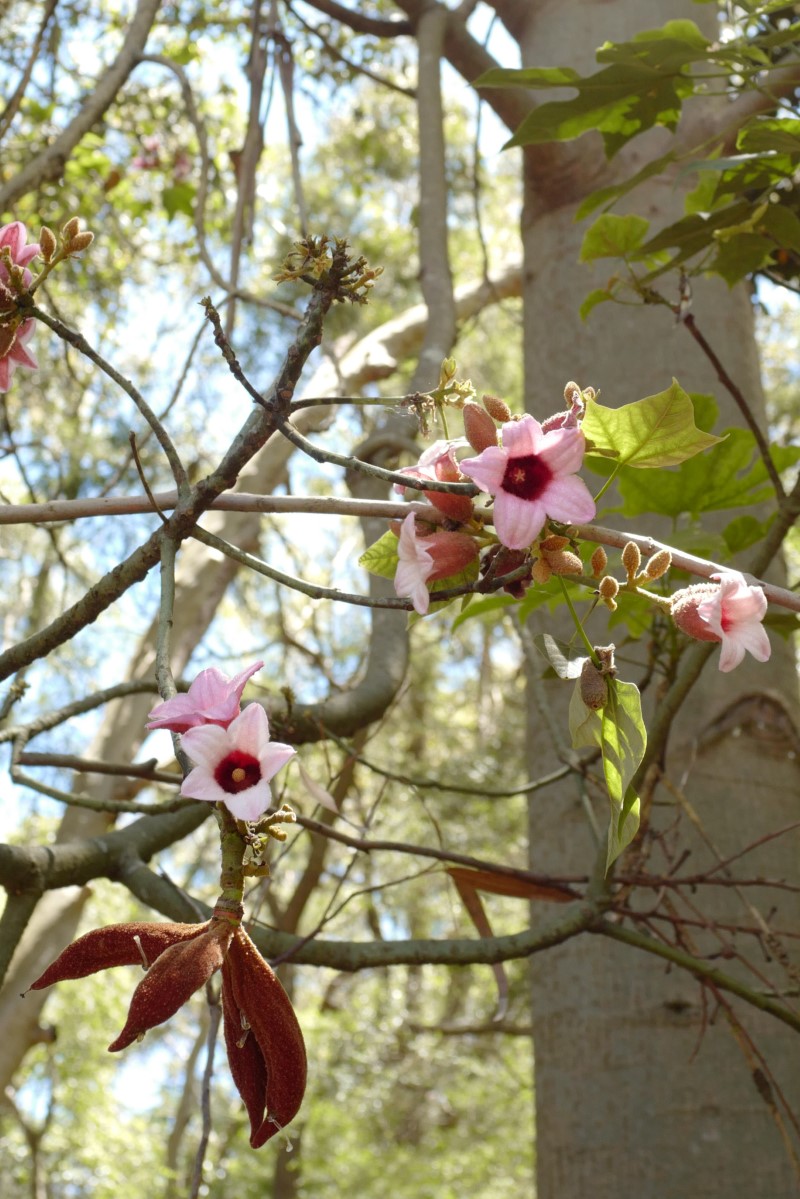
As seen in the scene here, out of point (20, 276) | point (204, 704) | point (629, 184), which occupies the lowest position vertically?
point (204, 704)

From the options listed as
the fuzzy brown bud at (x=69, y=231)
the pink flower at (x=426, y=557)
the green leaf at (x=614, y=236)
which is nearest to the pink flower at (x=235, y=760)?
the pink flower at (x=426, y=557)

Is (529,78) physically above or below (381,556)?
above

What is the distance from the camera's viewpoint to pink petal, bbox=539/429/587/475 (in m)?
0.51

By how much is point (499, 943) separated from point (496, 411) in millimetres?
464

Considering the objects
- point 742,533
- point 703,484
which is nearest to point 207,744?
point 703,484

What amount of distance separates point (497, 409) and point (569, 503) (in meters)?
0.12

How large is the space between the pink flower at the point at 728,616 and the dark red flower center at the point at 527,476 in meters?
0.09

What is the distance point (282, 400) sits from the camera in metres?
0.52

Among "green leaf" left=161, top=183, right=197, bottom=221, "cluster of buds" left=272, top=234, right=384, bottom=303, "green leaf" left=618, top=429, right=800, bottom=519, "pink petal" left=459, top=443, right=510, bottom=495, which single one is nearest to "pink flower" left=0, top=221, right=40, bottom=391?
"cluster of buds" left=272, top=234, right=384, bottom=303

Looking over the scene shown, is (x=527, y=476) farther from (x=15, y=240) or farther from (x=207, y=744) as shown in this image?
(x=15, y=240)

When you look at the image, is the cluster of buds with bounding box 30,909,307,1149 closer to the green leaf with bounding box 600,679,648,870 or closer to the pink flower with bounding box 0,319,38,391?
the green leaf with bounding box 600,679,648,870

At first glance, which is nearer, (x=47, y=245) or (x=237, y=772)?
(x=237, y=772)

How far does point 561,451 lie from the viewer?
20.0 inches

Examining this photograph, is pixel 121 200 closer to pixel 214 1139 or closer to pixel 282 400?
pixel 282 400
